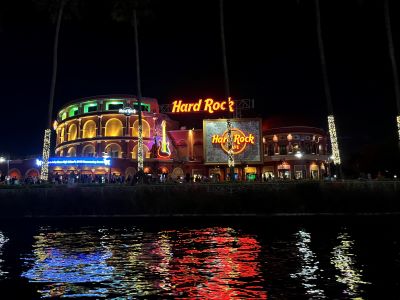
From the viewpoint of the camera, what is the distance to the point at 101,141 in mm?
75750

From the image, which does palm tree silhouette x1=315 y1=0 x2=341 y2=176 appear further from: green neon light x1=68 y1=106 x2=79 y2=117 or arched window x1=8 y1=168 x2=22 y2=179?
arched window x1=8 y1=168 x2=22 y2=179

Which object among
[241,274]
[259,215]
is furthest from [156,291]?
[259,215]

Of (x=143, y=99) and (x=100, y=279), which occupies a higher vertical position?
(x=143, y=99)

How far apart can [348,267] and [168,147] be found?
60.3m

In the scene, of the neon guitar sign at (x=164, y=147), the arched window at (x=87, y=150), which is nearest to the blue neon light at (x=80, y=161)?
the arched window at (x=87, y=150)

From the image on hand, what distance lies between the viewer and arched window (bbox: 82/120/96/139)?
78250 mm

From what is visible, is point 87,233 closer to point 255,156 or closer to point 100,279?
point 100,279

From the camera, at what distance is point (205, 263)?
56.6 feet

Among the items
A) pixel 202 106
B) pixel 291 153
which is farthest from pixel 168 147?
pixel 291 153

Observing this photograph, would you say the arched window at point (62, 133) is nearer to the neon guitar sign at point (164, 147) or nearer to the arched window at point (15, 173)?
the arched window at point (15, 173)

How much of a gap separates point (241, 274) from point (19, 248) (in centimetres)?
1355

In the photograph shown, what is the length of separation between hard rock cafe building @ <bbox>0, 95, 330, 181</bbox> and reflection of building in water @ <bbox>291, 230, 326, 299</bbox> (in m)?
47.9

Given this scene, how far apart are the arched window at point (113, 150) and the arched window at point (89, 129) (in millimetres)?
4731

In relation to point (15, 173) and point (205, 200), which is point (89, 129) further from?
point (205, 200)
